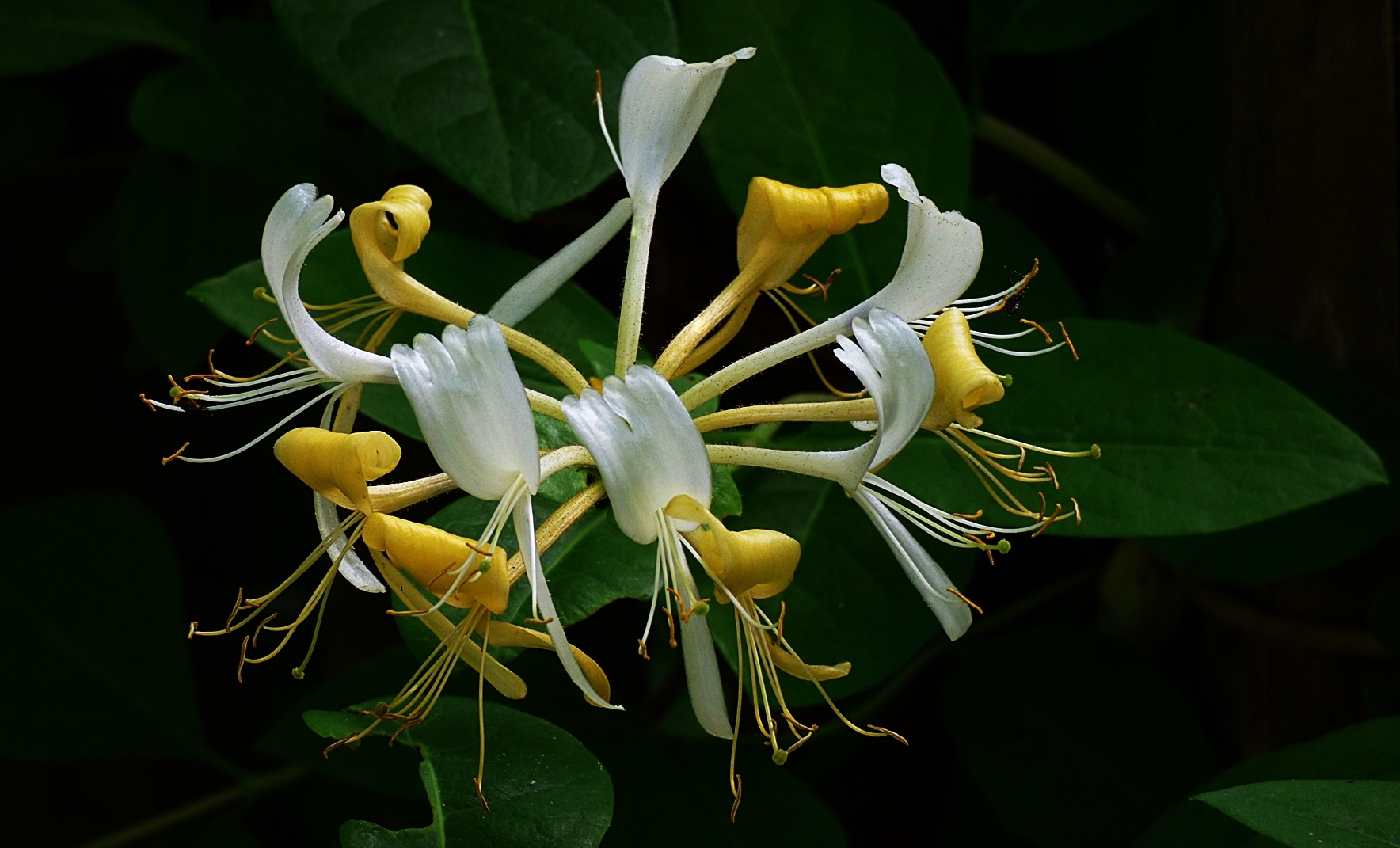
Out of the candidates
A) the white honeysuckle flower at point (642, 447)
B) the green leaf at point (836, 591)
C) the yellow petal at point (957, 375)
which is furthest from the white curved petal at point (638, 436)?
the green leaf at point (836, 591)

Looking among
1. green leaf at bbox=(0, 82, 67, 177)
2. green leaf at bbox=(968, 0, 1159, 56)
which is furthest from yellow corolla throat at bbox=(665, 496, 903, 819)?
green leaf at bbox=(0, 82, 67, 177)

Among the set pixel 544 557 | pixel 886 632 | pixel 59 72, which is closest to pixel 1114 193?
pixel 886 632

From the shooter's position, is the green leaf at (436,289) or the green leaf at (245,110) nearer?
the green leaf at (436,289)

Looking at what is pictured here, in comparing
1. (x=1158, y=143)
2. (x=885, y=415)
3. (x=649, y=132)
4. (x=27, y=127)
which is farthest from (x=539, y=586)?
(x=27, y=127)

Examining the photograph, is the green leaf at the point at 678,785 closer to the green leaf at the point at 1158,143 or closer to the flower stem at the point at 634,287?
the flower stem at the point at 634,287

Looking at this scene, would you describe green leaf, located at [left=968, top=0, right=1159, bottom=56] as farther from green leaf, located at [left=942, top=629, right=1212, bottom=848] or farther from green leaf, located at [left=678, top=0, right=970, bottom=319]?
green leaf, located at [left=942, top=629, right=1212, bottom=848]
